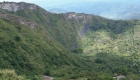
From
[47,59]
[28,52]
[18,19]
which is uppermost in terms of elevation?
[18,19]

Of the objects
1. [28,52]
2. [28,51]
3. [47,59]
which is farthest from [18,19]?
[47,59]

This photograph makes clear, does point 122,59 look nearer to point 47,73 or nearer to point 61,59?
point 61,59

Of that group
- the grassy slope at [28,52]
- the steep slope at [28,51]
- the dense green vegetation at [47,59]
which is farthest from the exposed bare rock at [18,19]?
the grassy slope at [28,52]

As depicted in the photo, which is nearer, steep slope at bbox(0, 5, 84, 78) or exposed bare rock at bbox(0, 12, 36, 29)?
steep slope at bbox(0, 5, 84, 78)

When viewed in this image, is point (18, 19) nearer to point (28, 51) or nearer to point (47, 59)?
point (28, 51)

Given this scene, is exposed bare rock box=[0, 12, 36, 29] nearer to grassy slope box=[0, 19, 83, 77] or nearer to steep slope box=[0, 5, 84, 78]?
steep slope box=[0, 5, 84, 78]

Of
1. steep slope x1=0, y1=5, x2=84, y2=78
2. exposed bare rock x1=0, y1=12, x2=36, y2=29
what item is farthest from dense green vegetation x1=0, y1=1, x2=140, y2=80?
exposed bare rock x1=0, y1=12, x2=36, y2=29

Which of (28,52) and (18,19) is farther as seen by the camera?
(18,19)

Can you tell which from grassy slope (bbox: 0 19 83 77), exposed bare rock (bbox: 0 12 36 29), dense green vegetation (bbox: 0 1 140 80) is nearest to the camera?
dense green vegetation (bbox: 0 1 140 80)

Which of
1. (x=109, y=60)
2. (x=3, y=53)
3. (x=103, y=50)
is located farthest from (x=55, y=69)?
(x=103, y=50)

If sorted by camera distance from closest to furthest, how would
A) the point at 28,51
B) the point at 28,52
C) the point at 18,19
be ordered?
1. the point at 28,52
2. the point at 28,51
3. the point at 18,19

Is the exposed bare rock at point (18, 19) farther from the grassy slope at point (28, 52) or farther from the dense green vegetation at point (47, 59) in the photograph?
the grassy slope at point (28, 52)

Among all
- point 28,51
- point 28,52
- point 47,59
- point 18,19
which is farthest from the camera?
point 18,19
